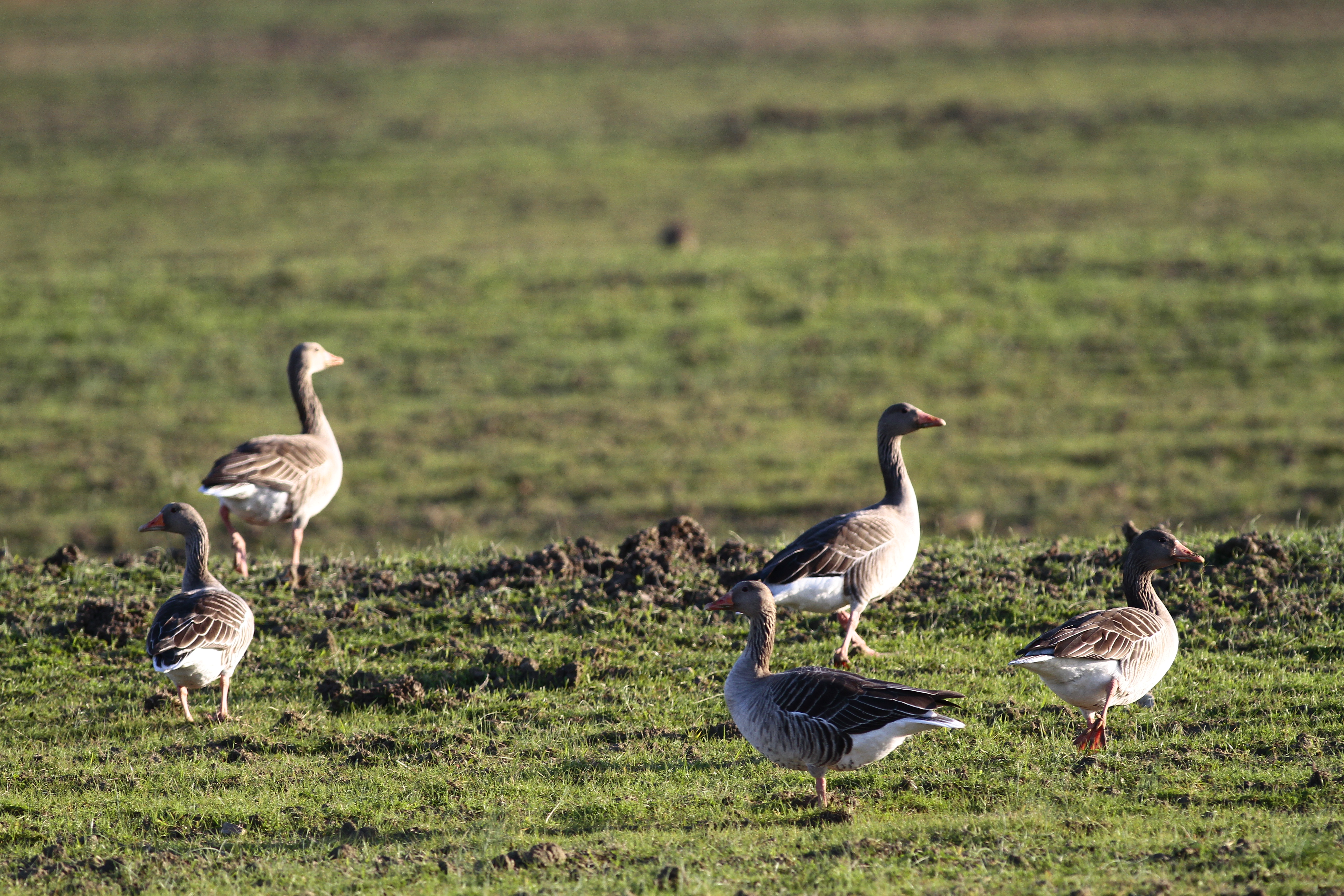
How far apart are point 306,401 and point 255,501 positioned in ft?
6.10

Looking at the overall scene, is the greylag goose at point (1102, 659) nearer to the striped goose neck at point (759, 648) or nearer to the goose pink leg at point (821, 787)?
the goose pink leg at point (821, 787)

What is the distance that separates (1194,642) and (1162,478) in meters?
9.91

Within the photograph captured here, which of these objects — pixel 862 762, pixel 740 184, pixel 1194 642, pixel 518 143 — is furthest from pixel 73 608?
pixel 518 143

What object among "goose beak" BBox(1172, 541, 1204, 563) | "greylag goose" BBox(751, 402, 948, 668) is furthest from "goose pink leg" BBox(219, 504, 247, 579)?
→ "goose beak" BBox(1172, 541, 1204, 563)

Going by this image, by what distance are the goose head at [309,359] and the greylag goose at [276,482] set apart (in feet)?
2.75

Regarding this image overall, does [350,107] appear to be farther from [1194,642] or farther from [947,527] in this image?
[1194,642]

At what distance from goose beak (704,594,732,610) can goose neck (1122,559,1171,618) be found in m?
2.95

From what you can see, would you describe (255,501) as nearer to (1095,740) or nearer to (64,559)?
(64,559)

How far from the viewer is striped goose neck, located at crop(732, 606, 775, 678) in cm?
861

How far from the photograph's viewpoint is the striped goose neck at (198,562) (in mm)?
10617

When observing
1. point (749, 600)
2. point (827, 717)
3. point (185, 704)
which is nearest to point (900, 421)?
point (749, 600)

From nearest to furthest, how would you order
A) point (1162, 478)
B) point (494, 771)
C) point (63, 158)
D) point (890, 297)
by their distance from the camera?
point (494, 771), point (1162, 478), point (890, 297), point (63, 158)

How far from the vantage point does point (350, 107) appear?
184 feet

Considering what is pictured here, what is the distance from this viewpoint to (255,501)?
13031 mm
